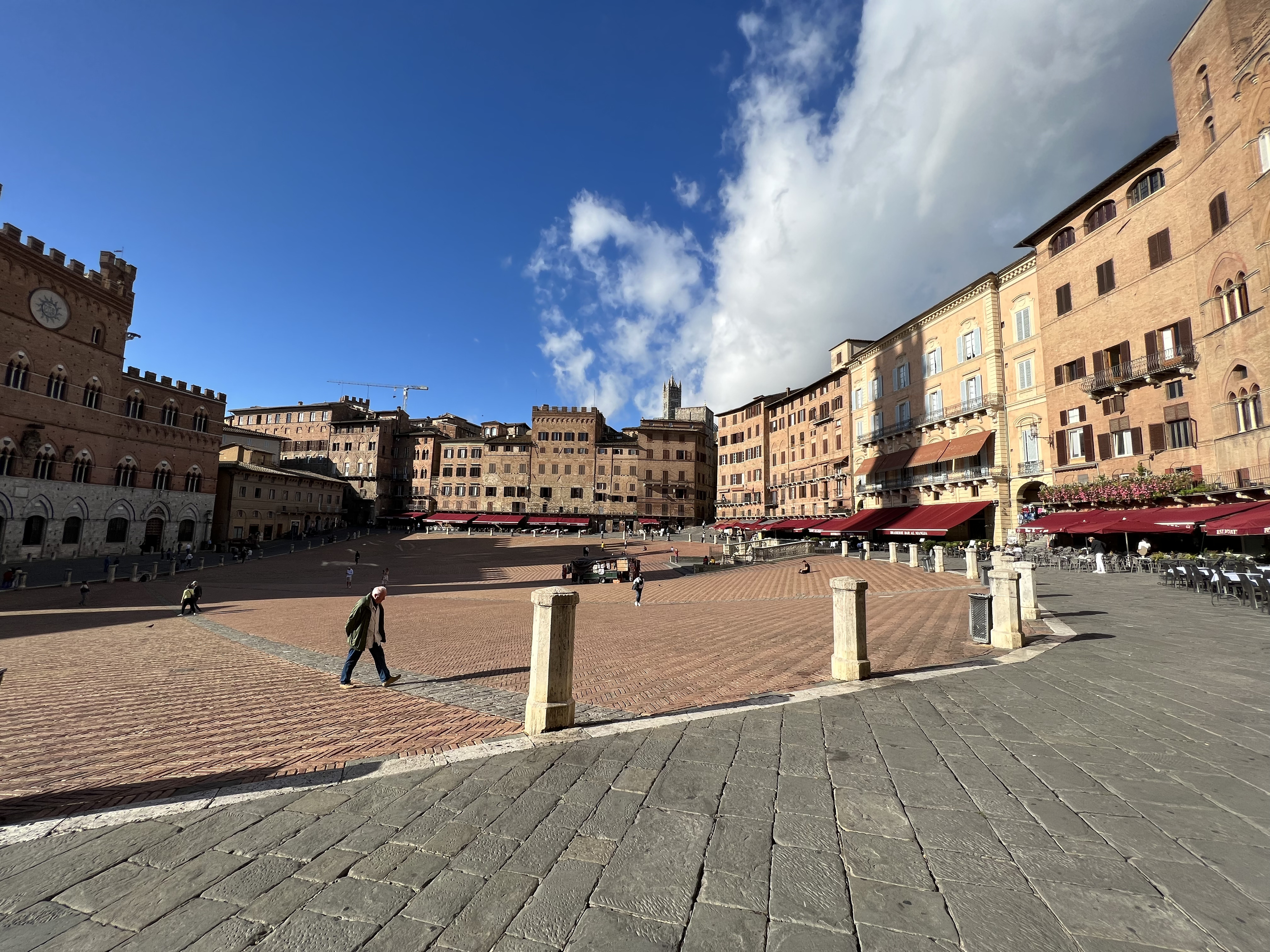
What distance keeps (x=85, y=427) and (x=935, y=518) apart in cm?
5494

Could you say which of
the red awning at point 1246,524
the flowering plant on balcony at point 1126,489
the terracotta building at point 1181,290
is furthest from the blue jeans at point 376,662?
the flowering plant on balcony at point 1126,489

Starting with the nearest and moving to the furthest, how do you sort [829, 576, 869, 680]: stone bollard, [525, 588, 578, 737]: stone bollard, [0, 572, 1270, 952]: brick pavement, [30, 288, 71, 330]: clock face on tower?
[0, 572, 1270, 952]: brick pavement, [525, 588, 578, 737]: stone bollard, [829, 576, 869, 680]: stone bollard, [30, 288, 71, 330]: clock face on tower

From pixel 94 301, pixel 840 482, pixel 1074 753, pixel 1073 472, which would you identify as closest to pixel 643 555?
pixel 840 482

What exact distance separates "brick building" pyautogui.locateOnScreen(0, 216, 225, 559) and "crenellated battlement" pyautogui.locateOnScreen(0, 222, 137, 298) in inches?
2.7

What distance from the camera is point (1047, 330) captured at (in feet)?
88.6

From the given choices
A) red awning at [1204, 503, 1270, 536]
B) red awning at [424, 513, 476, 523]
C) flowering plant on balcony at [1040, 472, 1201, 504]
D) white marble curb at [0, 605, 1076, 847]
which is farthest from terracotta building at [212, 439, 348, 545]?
red awning at [1204, 503, 1270, 536]

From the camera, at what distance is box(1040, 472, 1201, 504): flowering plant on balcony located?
20.1 m

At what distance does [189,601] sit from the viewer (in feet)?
54.0

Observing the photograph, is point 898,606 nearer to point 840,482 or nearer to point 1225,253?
point 1225,253

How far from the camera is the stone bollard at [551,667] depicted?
4.83m

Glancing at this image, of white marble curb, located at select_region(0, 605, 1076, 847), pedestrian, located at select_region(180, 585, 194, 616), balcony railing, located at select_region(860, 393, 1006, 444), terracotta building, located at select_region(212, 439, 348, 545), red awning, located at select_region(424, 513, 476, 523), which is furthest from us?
red awning, located at select_region(424, 513, 476, 523)

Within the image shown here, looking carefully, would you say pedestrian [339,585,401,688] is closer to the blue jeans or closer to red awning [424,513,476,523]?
the blue jeans

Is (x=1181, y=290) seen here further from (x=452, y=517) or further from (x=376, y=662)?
(x=452, y=517)

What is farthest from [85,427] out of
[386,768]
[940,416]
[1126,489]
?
[1126,489]
